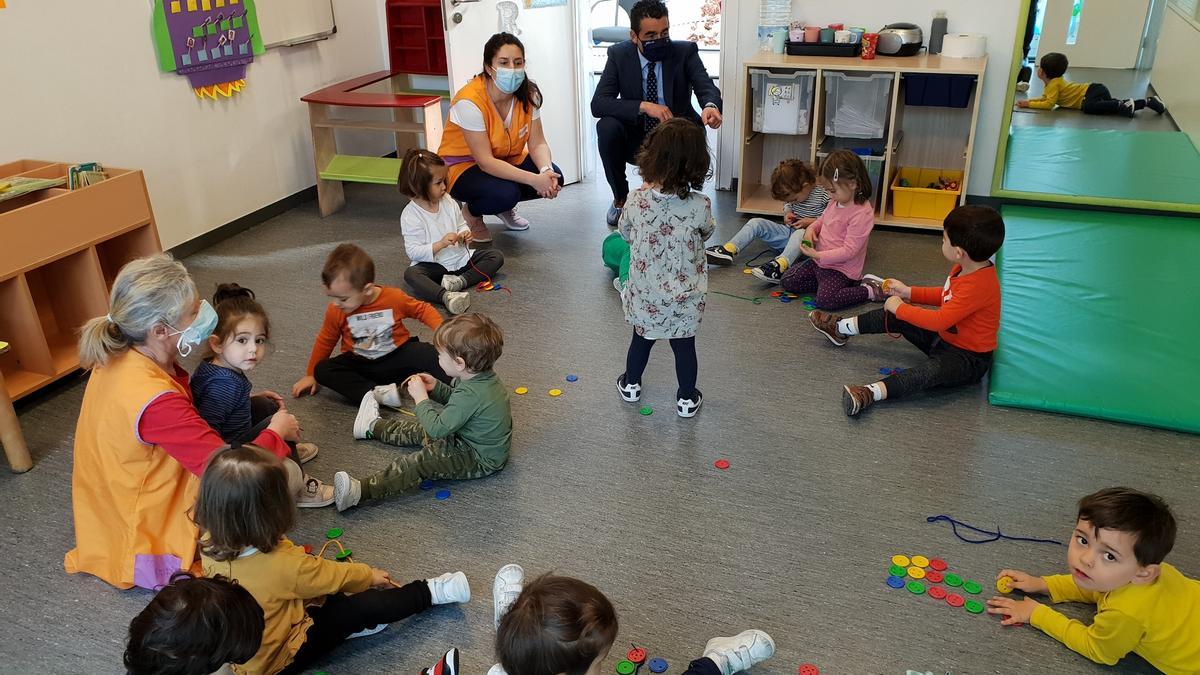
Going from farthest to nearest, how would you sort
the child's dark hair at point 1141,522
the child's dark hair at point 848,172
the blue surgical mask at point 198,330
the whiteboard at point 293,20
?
the whiteboard at point 293,20 < the child's dark hair at point 848,172 < the blue surgical mask at point 198,330 < the child's dark hair at point 1141,522

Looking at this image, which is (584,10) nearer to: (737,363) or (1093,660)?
(737,363)

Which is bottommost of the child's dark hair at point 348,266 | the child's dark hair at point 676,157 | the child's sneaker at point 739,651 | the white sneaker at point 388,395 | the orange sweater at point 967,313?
the child's sneaker at point 739,651

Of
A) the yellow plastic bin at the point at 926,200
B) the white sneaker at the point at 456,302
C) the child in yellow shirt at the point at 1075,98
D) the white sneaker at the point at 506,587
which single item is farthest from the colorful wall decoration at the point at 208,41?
the child in yellow shirt at the point at 1075,98

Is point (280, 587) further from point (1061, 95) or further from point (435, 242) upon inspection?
point (1061, 95)

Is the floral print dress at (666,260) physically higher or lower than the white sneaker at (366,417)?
higher

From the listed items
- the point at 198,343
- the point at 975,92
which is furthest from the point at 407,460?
the point at 975,92

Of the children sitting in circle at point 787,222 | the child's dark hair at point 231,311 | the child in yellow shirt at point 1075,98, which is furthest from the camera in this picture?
the child in yellow shirt at point 1075,98

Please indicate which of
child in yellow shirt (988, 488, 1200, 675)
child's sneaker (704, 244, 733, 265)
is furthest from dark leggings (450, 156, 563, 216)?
child in yellow shirt (988, 488, 1200, 675)

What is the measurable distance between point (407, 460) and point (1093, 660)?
178cm

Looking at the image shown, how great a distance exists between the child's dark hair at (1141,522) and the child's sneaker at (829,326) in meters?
1.54

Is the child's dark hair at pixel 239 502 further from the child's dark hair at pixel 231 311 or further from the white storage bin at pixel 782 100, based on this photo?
the white storage bin at pixel 782 100

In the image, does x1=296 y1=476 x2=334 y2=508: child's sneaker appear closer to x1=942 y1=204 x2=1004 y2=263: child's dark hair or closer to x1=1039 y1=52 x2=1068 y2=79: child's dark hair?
x1=942 y1=204 x2=1004 y2=263: child's dark hair

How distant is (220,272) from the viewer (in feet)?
13.8

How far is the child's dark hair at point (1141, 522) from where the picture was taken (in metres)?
1.79
